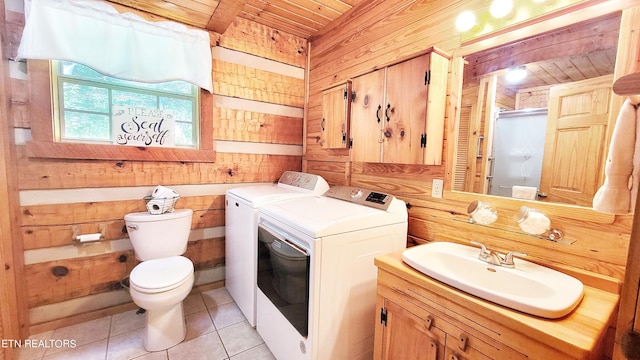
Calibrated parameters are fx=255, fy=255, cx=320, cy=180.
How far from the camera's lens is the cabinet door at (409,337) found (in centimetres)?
96

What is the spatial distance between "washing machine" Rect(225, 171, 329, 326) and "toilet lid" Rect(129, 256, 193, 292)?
37 cm

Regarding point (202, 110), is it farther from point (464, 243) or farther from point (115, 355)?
point (464, 243)

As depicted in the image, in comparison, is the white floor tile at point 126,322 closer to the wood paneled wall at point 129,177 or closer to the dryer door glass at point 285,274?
the wood paneled wall at point 129,177

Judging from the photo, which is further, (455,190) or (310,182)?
(310,182)

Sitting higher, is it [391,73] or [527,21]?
[527,21]

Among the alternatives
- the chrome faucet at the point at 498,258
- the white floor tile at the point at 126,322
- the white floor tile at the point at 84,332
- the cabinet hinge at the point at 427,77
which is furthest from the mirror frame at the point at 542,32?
the white floor tile at the point at 84,332

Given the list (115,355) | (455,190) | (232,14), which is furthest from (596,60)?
(115,355)

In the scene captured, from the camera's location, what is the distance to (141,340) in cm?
171

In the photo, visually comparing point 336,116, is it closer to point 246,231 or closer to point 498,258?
point 246,231

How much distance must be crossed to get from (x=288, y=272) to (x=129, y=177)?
4.79ft

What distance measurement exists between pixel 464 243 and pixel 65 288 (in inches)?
105

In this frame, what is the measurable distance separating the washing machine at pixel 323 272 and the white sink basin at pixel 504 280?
0.27 meters

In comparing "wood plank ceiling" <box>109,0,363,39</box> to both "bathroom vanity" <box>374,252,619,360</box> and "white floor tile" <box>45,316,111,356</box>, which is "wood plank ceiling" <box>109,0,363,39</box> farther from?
"white floor tile" <box>45,316,111,356</box>

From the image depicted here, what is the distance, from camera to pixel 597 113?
103 cm
